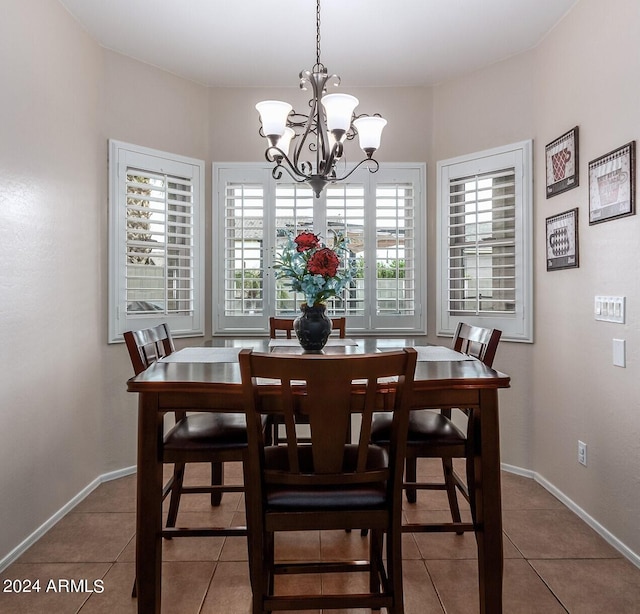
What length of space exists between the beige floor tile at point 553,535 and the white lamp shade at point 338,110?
214cm

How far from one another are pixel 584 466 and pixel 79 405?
9.31 feet

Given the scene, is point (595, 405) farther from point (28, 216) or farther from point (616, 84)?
point (28, 216)

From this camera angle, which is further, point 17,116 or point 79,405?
point 79,405

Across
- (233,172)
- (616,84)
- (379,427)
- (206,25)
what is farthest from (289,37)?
(379,427)

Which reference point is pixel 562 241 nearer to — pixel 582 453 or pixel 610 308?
pixel 610 308

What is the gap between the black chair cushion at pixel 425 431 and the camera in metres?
1.88

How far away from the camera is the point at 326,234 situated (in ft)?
12.0

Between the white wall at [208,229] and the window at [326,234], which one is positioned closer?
the white wall at [208,229]

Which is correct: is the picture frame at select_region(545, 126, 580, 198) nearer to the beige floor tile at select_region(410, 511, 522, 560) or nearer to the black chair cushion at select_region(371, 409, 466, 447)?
the black chair cushion at select_region(371, 409, 466, 447)

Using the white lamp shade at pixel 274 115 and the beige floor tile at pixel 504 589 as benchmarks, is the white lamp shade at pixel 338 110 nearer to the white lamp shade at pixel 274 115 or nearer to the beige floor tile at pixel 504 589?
the white lamp shade at pixel 274 115

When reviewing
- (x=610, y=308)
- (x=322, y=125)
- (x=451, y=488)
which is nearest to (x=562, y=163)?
(x=610, y=308)

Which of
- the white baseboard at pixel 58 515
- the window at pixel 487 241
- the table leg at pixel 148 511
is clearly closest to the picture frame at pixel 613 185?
the window at pixel 487 241

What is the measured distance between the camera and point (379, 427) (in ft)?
6.78

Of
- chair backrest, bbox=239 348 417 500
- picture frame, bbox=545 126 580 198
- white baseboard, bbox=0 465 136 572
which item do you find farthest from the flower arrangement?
white baseboard, bbox=0 465 136 572
